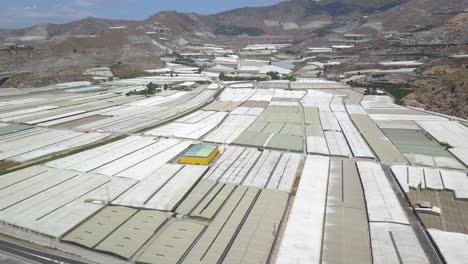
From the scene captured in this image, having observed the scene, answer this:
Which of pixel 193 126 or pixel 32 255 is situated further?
pixel 193 126

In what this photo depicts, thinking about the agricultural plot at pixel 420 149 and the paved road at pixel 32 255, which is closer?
the paved road at pixel 32 255

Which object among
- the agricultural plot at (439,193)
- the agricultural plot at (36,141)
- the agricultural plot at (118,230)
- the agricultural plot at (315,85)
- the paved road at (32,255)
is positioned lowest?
the paved road at (32,255)

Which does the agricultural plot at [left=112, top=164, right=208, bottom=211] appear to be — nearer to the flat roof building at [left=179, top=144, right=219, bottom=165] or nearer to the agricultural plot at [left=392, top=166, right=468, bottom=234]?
the flat roof building at [left=179, top=144, right=219, bottom=165]

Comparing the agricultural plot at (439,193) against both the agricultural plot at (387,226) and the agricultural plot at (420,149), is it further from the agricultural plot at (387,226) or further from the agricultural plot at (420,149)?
the agricultural plot at (420,149)

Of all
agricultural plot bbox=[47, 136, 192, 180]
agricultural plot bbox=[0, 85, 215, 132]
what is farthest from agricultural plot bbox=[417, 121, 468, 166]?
agricultural plot bbox=[0, 85, 215, 132]

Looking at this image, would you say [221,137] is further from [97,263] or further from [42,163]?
[97,263]

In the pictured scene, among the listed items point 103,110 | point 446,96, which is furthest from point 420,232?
point 103,110

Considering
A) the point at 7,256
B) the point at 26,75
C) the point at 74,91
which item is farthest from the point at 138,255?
the point at 26,75

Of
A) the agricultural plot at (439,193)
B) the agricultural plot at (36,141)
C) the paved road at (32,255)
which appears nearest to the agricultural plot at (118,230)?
the paved road at (32,255)

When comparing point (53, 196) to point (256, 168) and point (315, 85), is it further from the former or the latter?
point (315, 85)
